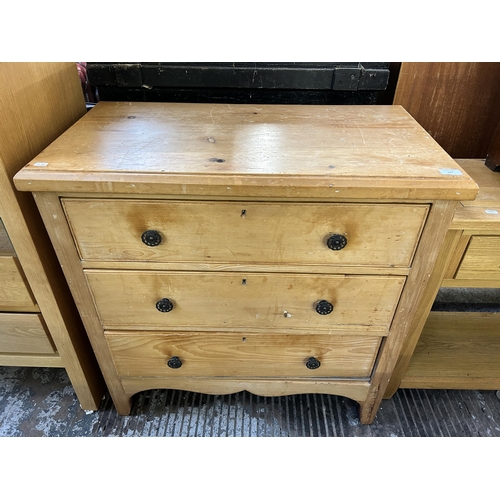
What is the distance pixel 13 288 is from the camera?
1.04 metres

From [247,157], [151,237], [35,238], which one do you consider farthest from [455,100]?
[35,238]

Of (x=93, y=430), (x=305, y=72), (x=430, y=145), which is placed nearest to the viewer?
(x=430, y=145)

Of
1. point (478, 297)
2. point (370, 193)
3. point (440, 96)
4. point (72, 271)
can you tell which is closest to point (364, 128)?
point (370, 193)

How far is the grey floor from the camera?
1.27m

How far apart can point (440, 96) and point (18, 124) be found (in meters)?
1.21

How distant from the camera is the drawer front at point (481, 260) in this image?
986 millimetres

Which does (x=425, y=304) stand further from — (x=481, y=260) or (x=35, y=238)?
(x=35, y=238)

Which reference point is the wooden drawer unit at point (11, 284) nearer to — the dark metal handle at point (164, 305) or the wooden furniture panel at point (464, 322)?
the dark metal handle at point (164, 305)

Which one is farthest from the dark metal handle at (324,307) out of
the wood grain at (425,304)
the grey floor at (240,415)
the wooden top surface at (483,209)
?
the grey floor at (240,415)

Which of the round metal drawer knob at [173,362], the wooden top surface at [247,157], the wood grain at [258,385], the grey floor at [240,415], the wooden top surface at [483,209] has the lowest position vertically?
the grey floor at [240,415]

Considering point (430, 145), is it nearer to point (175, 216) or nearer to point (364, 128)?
point (364, 128)

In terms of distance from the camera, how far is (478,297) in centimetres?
174

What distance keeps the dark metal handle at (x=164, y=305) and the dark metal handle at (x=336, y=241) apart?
44cm

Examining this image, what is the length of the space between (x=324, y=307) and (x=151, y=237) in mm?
465
